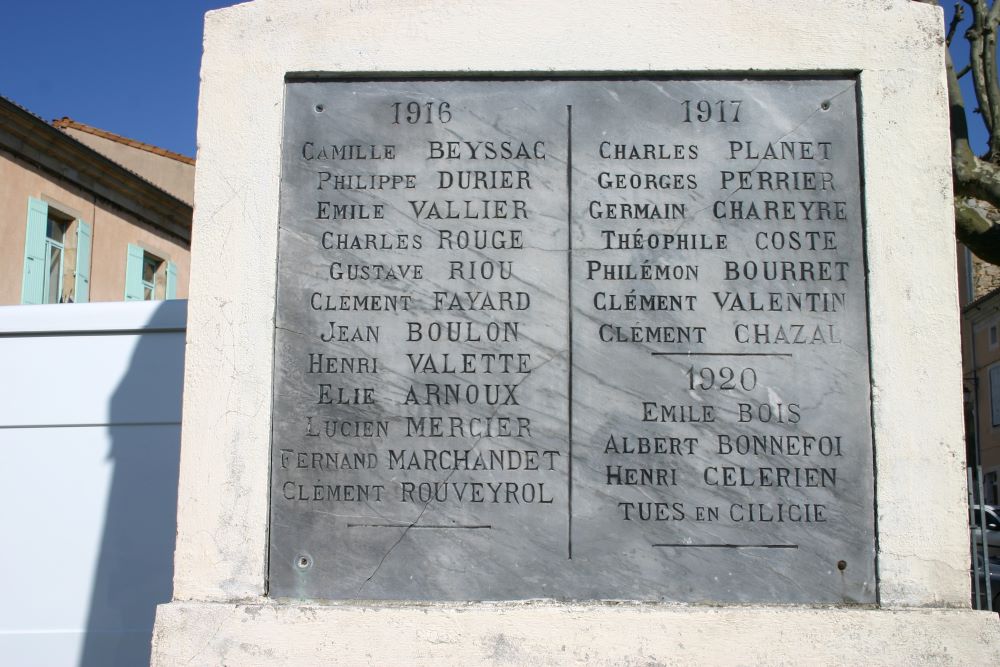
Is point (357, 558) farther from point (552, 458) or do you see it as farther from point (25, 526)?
point (25, 526)

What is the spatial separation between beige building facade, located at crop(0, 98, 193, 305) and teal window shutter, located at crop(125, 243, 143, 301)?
0.07ft

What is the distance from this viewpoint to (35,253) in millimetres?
19672

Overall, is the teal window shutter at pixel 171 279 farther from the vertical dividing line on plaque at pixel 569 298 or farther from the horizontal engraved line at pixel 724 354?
the horizontal engraved line at pixel 724 354

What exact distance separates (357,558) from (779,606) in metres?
1.43

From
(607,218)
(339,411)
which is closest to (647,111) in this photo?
(607,218)

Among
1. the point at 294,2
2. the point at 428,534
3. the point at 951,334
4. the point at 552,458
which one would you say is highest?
the point at 294,2

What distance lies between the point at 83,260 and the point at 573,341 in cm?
1918

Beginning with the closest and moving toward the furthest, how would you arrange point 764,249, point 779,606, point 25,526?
point 779,606, point 764,249, point 25,526

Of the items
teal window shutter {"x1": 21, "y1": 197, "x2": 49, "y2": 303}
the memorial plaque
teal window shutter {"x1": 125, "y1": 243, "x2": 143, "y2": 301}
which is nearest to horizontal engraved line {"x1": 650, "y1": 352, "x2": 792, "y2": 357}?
the memorial plaque

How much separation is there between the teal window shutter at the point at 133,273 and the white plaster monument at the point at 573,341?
19627mm

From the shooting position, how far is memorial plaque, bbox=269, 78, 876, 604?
12.2 ft

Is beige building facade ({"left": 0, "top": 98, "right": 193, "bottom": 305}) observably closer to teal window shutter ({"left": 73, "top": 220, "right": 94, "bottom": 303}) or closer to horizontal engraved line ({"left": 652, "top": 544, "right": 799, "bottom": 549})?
teal window shutter ({"left": 73, "top": 220, "right": 94, "bottom": 303})

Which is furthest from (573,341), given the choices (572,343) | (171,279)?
(171,279)

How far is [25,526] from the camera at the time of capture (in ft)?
16.6
